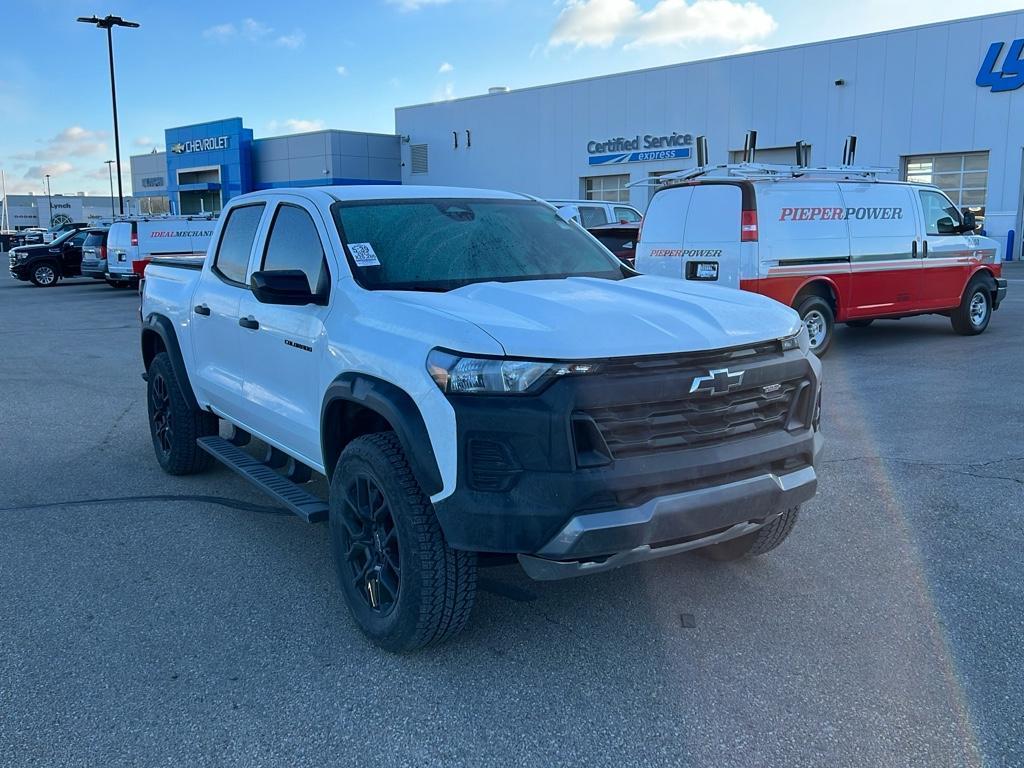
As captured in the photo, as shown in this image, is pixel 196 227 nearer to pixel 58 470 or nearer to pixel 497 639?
pixel 58 470

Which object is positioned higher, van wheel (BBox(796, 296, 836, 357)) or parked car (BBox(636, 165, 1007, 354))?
parked car (BBox(636, 165, 1007, 354))

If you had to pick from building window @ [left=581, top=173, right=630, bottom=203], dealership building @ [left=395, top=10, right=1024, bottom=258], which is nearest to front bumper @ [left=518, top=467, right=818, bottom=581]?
dealership building @ [left=395, top=10, right=1024, bottom=258]

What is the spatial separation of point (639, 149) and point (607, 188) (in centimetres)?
243

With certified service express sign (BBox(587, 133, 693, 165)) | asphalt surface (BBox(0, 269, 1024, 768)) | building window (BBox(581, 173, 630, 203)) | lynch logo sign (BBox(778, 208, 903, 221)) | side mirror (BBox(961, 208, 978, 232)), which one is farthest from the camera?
building window (BBox(581, 173, 630, 203))

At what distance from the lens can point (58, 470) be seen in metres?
6.41

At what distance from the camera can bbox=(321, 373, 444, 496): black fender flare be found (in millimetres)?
A: 3179

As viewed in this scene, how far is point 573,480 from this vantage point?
3.00 meters

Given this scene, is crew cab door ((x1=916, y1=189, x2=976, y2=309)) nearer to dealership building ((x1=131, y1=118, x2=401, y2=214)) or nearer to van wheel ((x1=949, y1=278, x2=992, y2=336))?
van wheel ((x1=949, y1=278, x2=992, y2=336))

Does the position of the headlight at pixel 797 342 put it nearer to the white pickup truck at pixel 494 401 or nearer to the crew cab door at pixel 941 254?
the white pickup truck at pixel 494 401

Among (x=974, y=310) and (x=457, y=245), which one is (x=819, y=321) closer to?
(x=974, y=310)

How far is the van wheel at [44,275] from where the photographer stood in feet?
91.6

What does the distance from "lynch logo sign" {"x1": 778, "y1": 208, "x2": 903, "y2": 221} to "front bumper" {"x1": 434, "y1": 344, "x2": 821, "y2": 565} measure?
25.4ft

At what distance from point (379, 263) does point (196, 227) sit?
20.9m

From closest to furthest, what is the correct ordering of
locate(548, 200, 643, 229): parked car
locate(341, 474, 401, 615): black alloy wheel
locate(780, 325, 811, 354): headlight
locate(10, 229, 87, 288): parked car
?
locate(341, 474, 401, 615): black alloy wheel → locate(780, 325, 811, 354): headlight → locate(548, 200, 643, 229): parked car → locate(10, 229, 87, 288): parked car
